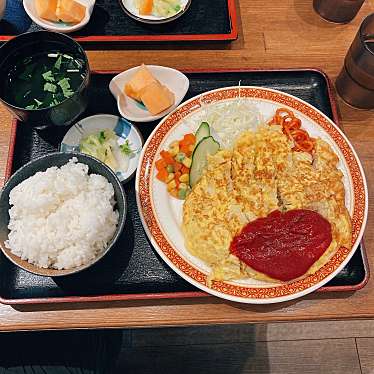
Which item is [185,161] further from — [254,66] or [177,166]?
[254,66]

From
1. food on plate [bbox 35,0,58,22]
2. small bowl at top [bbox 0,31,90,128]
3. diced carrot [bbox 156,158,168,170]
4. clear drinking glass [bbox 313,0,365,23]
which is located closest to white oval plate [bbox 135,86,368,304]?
diced carrot [bbox 156,158,168,170]

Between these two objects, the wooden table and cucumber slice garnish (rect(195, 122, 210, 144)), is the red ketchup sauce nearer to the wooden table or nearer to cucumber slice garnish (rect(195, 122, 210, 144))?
the wooden table

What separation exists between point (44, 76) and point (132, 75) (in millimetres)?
421

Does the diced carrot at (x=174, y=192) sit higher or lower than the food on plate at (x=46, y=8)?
lower

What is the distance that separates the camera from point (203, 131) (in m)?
Answer: 2.17

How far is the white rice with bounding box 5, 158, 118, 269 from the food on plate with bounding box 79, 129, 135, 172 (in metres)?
0.24

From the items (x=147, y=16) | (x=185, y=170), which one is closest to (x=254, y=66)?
(x=147, y=16)

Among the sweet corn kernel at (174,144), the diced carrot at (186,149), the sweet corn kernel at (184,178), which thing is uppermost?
the sweet corn kernel at (174,144)

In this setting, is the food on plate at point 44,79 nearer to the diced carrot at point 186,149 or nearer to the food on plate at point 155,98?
the food on plate at point 155,98

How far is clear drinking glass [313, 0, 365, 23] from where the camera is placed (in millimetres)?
2449

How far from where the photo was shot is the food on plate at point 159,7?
2.45m

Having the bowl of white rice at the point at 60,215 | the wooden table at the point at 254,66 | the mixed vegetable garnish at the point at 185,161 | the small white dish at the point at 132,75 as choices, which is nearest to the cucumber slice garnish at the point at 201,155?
the mixed vegetable garnish at the point at 185,161

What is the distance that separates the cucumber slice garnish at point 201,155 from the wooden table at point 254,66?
0.51 meters

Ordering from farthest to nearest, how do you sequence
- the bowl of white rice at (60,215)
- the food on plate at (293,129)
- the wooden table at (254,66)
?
the food on plate at (293,129), the wooden table at (254,66), the bowl of white rice at (60,215)
